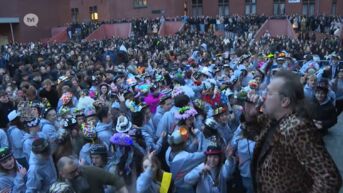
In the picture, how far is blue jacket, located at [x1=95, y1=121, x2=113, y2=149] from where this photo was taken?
18.4 ft

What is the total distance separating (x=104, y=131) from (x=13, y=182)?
1.74 metres

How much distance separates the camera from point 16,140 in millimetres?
6117

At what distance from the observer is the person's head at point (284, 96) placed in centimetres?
272

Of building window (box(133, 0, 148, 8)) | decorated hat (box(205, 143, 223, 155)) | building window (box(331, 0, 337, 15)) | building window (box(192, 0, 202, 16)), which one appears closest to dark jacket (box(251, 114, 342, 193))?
decorated hat (box(205, 143, 223, 155))

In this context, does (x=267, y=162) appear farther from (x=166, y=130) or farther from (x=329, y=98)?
(x=329, y=98)

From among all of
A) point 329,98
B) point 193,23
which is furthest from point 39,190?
point 193,23

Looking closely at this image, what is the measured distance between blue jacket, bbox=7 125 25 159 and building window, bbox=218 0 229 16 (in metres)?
38.2

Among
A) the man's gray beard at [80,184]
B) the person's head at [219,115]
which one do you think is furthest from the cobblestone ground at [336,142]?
the man's gray beard at [80,184]

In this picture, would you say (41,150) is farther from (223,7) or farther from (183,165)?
(223,7)

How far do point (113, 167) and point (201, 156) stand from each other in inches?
44.6

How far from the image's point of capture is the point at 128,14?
41.8 metres

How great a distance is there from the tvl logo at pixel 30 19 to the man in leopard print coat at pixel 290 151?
37.6m

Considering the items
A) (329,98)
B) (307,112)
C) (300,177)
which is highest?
(307,112)

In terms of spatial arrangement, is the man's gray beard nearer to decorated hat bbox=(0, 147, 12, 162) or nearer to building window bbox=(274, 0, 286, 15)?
decorated hat bbox=(0, 147, 12, 162)
